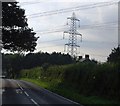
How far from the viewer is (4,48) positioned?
54156 mm

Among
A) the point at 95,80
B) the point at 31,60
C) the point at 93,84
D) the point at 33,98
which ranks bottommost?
the point at 33,98

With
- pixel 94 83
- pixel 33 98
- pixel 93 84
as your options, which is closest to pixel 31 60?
pixel 93 84

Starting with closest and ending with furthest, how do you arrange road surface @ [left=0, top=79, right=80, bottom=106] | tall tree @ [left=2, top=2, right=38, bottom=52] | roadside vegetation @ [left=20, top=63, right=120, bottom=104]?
1. road surface @ [left=0, top=79, right=80, bottom=106]
2. roadside vegetation @ [left=20, top=63, right=120, bottom=104]
3. tall tree @ [left=2, top=2, right=38, bottom=52]

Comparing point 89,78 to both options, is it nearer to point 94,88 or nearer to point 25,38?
point 94,88

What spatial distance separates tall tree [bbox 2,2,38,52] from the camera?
49.9 meters

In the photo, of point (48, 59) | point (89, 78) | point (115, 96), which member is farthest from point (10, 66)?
point (115, 96)

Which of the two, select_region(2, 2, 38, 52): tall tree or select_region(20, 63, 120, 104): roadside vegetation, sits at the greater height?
select_region(2, 2, 38, 52): tall tree

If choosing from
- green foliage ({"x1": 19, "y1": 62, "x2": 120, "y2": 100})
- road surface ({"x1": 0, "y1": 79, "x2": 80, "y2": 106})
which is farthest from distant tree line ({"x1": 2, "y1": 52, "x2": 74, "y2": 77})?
road surface ({"x1": 0, "y1": 79, "x2": 80, "y2": 106})

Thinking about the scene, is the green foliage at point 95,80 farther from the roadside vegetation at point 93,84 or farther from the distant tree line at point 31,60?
the distant tree line at point 31,60

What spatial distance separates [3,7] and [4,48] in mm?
6799

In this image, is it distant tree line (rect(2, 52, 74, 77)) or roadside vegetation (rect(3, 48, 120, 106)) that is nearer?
roadside vegetation (rect(3, 48, 120, 106))

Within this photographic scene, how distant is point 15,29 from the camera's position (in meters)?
51.0

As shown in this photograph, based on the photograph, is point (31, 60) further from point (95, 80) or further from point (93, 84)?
point (95, 80)

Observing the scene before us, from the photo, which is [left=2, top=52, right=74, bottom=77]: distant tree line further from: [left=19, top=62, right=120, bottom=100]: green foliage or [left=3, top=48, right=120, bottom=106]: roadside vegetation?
[left=19, top=62, right=120, bottom=100]: green foliage
